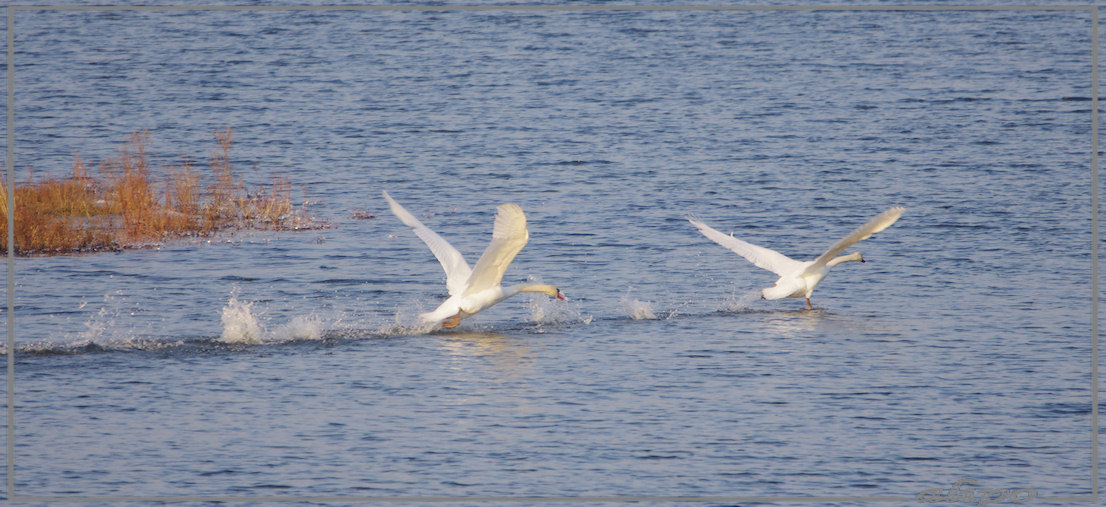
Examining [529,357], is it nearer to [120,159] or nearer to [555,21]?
[120,159]

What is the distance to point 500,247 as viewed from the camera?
37.9ft

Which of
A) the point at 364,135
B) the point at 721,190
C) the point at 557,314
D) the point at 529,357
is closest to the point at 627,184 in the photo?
the point at 721,190

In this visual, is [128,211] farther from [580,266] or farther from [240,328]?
[580,266]

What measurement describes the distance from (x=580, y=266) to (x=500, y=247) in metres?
4.31

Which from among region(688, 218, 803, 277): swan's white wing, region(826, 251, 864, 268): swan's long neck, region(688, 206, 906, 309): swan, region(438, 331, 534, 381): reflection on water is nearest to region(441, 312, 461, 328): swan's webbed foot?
region(438, 331, 534, 381): reflection on water

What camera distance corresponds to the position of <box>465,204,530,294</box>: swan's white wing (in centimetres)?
1090

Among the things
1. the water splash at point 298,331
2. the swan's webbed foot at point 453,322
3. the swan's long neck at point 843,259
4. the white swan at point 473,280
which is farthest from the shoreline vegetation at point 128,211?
the swan's long neck at point 843,259

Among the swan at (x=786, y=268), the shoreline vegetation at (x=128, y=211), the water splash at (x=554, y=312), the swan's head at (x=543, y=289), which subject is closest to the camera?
the swan's head at (x=543, y=289)

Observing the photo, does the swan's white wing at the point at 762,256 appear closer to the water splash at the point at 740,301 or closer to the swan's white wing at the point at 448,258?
the water splash at the point at 740,301

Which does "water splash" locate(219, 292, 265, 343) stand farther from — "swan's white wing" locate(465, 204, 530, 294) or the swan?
the swan

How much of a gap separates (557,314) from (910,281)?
4.59 meters

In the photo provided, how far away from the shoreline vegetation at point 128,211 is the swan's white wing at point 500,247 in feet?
19.3

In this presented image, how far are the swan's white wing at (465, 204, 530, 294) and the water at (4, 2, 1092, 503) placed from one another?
1.91 ft

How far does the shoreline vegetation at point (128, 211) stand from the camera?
1582 centimetres
